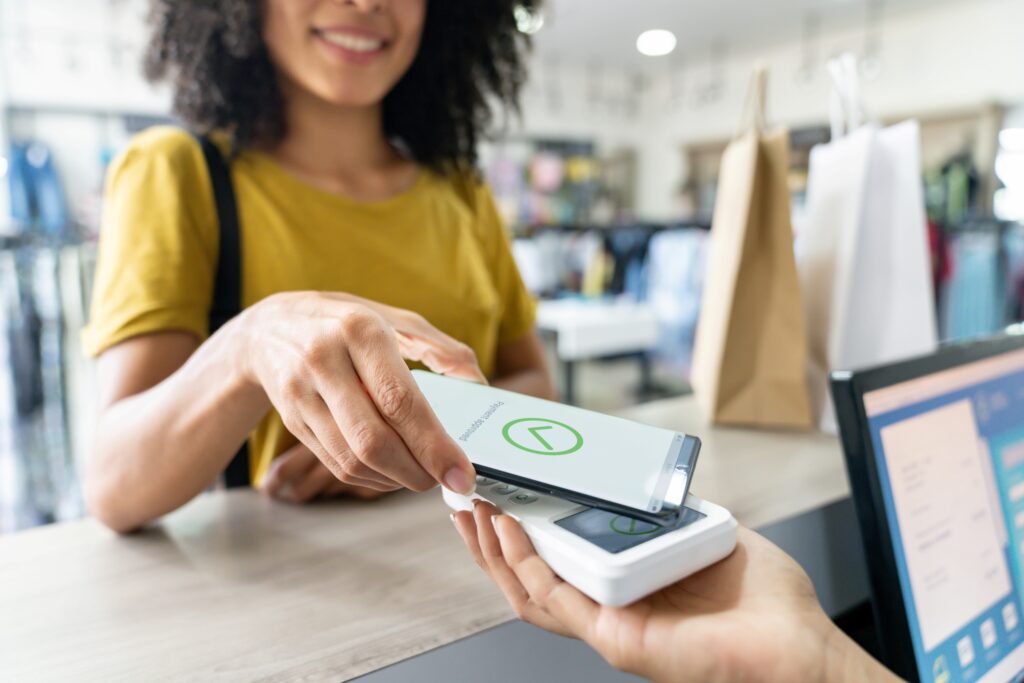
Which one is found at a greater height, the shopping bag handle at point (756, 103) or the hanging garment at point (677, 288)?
the shopping bag handle at point (756, 103)

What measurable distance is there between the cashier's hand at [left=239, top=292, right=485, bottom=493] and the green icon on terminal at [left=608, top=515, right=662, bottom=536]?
0.07 metres

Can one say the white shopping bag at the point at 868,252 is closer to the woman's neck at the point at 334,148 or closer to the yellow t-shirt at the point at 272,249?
the yellow t-shirt at the point at 272,249

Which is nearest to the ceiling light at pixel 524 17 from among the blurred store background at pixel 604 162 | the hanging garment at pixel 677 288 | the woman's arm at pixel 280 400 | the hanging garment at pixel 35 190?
the woman's arm at pixel 280 400

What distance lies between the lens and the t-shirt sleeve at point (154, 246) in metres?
0.59

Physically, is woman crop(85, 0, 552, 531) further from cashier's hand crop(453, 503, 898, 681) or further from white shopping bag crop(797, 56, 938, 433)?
white shopping bag crop(797, 56, 938, 433)

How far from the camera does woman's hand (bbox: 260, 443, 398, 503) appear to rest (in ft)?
1.93

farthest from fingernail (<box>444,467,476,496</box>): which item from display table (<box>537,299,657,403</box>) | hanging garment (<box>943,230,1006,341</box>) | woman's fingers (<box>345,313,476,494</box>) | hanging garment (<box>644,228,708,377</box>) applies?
hanging garment (<box>644,228,708,377</box>)

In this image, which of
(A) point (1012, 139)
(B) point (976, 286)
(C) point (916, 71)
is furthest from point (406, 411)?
(C) point (916, 71)

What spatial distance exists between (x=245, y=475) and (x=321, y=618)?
308mm

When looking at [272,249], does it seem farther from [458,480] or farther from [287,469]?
[458,480]

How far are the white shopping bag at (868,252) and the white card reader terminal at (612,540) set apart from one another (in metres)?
0.54

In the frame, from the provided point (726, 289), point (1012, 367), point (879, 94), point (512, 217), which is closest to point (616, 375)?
point (512, 217)

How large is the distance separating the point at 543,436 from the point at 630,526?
68 millimetres

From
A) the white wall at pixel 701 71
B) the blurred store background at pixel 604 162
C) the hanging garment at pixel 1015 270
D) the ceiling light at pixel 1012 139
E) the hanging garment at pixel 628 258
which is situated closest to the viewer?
the blurred store background at pixel 604 162
